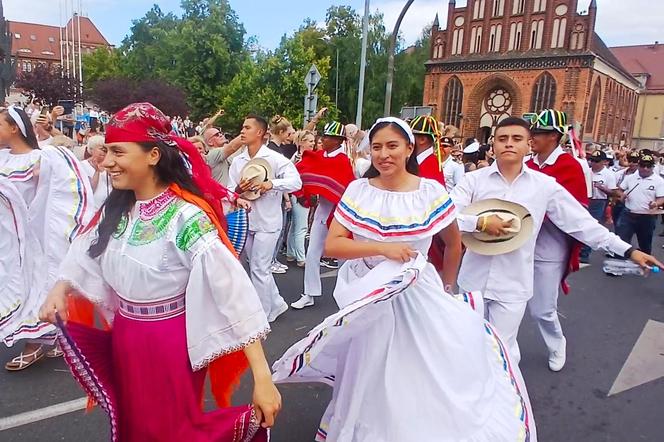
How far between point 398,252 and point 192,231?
3.02 feet

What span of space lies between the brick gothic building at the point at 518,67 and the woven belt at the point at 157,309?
120ft

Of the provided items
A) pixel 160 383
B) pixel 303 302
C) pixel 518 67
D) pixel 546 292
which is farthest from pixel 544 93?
pixel 160 383

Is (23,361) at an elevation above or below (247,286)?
below

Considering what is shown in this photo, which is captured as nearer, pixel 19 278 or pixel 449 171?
pixel 19 278

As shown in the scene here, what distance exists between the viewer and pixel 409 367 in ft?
7.54

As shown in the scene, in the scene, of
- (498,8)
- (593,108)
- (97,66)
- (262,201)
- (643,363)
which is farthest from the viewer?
(97,66)

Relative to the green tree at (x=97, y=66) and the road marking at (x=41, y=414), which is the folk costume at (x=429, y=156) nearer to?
the road marking at (x=41, y=414)

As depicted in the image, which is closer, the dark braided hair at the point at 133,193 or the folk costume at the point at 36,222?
the dark braided hair at the point at 133,193

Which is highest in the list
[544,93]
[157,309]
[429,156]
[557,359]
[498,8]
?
[498,8]

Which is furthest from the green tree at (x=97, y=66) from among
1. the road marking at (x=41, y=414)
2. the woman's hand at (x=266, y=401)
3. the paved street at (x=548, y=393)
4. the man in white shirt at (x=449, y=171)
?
the woman's hand at (x=266, y=401)

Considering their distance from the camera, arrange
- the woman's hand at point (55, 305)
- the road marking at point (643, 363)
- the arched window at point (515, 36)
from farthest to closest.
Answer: the arched window at point (515, 36) < the road marking at point (643, 363) < the woman's hand at point (55, 305)

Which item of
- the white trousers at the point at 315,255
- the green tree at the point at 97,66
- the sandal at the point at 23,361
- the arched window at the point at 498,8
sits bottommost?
the sandal at the point at 23,361

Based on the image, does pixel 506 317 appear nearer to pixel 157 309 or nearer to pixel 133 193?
pixel 157 309

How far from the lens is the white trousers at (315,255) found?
5.44 metres
